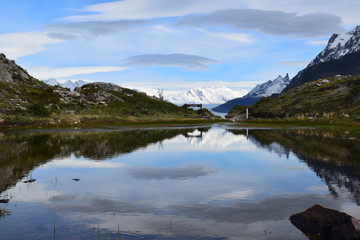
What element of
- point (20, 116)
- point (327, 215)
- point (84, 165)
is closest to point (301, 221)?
point (327, 215)

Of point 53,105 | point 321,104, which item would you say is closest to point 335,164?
point 53,105

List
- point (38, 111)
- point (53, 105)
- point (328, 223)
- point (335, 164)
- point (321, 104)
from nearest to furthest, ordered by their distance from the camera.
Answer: point (328, 223) < point (335, 164) < point (38, 111) < point (53, 105) < point (321, 104)

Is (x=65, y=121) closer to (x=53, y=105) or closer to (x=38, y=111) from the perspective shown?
(x=38, y=111)

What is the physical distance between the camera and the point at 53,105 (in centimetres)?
11788

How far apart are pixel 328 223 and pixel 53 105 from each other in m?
113

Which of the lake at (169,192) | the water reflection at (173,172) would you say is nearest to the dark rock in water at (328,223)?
the lake at (169,192)

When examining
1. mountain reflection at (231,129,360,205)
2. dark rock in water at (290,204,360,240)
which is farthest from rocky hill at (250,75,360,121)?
dark rock in water at (290,204,360,240)

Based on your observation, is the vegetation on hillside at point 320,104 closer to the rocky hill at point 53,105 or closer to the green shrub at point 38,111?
the rocky hill at point 53,105

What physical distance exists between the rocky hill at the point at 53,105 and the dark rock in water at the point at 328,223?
8571cm

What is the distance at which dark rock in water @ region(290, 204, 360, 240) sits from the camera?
13.8 meters

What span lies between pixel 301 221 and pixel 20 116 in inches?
3595

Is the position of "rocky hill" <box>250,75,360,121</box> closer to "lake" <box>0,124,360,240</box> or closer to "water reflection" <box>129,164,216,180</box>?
"lake" <box>0,124,360,240</box>

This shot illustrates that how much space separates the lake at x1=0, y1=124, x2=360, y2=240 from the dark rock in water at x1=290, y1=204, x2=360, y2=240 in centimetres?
50

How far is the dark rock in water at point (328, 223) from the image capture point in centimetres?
1377
